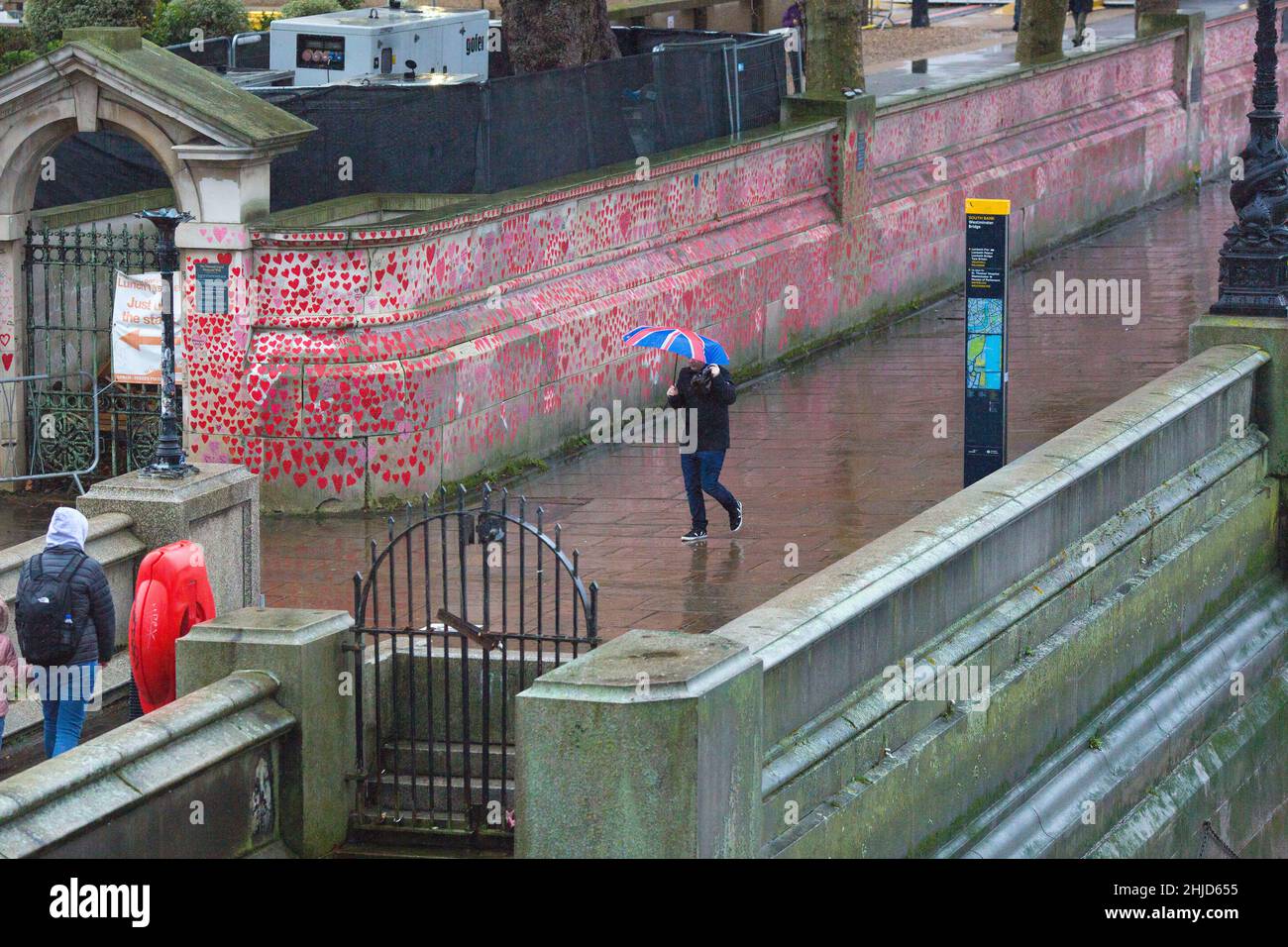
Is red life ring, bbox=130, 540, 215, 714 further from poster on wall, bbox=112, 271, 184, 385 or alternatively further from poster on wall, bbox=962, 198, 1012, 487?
poster on wall, bbox=962, 198, 1012, 487

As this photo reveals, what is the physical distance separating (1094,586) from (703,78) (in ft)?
34.6

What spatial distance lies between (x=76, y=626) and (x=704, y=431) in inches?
220

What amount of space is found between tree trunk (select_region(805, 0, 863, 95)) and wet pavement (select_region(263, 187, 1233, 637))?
2655mm

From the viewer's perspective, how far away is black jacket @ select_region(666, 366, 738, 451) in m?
15.7

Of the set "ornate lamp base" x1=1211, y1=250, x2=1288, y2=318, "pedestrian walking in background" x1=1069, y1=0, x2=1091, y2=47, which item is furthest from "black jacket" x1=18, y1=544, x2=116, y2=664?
"pedestrian walking in background" x1=1069, y1=0, x2=1091, y2=47

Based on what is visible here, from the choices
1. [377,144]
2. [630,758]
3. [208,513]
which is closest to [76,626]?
[208,513]

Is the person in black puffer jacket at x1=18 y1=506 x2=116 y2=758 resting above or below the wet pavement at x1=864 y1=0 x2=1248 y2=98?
below

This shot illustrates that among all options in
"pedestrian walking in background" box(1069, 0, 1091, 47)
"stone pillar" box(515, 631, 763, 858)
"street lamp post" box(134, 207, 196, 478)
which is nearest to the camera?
"stone pillar" box(515, 631, 763, 858)

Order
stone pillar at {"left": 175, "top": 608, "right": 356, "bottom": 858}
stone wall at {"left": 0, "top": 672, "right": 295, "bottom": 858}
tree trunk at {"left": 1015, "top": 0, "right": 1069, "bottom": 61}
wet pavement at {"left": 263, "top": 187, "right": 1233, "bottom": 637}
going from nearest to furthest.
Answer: stone wall at {"left": 0, "top": 672, "right": 295, "bottom": 858} < stone pillar at {"left": 175, "top": 608, "right": 356, "bottom": 858} < wet pavement at {"left": 263, "top": 187, "right": 1233, "bottom": 637} < tree trunk at {"left": 1015, "top": 0, "right": 1069, "bottom": 61}

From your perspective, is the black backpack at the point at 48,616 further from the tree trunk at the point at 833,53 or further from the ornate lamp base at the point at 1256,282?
the tree trunk at the point at 833,53

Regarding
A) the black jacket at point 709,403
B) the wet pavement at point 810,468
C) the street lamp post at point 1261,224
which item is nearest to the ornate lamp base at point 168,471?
the wet pavement at point 810,468

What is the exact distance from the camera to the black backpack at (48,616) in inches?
443

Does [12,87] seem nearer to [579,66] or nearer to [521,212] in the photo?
[521,212]

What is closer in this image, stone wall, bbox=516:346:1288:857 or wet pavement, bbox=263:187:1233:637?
stone wall, bbox=516:346:1288:857
